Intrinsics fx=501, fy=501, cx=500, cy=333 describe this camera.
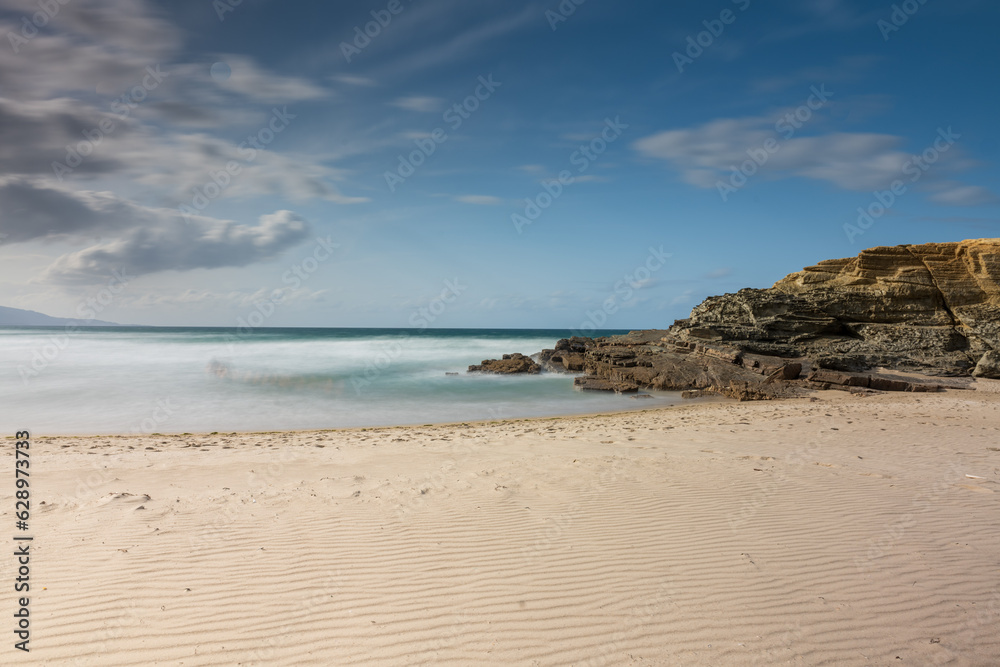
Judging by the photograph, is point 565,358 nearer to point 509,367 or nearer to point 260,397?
point 509,367

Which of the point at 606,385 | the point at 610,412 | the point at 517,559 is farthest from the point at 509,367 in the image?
the point at 517,559

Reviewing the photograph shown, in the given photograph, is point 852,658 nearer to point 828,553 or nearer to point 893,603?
point 893,603

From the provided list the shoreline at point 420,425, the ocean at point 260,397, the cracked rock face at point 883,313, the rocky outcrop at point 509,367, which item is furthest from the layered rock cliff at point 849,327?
the ocean at point 260,397

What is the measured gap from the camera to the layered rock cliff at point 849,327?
61.8ft

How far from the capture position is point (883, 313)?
2236 cm

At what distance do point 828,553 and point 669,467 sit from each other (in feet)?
9.66

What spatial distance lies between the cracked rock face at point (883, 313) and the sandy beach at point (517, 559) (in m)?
13.6

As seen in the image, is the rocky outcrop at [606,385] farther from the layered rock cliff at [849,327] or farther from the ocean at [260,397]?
→ the layered rock cliff at [849,327]

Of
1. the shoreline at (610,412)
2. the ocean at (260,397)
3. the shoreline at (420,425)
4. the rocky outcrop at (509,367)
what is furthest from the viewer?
the rocky outcrop at (509,367)

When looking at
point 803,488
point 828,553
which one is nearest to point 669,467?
point 803,488

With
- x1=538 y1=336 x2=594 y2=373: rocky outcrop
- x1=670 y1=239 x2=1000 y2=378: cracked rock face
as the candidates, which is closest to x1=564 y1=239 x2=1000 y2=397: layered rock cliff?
x1=670 y1=239 x2=1000 y2=378: cracked rock face

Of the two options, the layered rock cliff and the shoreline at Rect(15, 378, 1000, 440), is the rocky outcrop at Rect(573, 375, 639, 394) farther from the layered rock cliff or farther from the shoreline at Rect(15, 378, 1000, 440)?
the shoreline at Rect(15, 378, 1000, 440)

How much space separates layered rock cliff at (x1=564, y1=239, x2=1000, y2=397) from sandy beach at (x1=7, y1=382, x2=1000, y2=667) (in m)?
10.9

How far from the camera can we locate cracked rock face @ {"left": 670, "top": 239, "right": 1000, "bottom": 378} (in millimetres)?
20469
